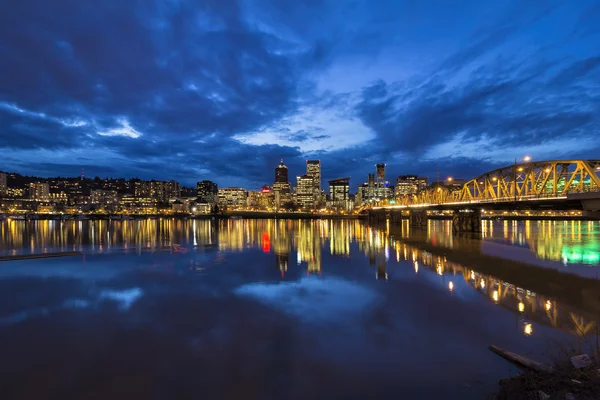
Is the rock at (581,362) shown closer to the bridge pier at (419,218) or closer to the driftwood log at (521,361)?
the driftwood log at (521,361)

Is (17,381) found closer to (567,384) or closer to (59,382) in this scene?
(59,382)

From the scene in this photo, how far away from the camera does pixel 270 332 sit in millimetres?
13742

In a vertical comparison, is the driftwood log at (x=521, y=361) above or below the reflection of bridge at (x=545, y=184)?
below

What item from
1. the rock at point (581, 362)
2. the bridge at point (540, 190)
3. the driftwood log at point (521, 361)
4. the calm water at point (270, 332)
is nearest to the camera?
the rock at point (581, 362)

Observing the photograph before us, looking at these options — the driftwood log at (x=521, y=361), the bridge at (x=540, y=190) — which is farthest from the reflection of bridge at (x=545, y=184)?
the driftwood log at (x=521, y=361)

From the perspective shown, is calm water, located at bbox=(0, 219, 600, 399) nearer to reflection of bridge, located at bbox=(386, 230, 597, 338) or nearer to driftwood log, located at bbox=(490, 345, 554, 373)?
reflection of bridge, located at bbox=(386, 230, 597, 338)

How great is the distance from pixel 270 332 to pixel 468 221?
234 ft

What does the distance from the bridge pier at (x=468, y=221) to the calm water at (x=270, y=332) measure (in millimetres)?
48264

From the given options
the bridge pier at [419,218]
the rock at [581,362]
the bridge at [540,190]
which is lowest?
the bridge pier at [419,218]

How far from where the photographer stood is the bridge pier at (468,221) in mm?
72250

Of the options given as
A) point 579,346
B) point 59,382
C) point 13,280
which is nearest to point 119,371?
point 59,382

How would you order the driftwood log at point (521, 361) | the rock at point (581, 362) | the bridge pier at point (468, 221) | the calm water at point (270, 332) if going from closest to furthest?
the rock at point (581, 362)
the driftwood log at point (521, 361)
the calm water at point (270, 332)
the bridge pier at point (468, 221)

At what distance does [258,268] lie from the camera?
28547 mm

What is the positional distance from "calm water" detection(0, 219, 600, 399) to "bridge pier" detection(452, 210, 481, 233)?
48264 millimetres
